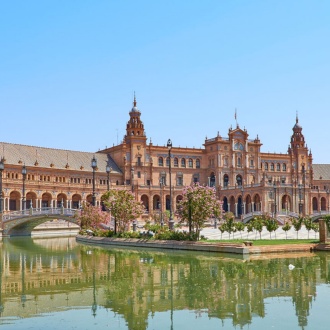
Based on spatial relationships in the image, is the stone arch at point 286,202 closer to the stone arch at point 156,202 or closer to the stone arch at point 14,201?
the stone arch at point 156,202

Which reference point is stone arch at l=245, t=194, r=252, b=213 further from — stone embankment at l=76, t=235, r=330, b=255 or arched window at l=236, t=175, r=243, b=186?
stone embankment at l=76, t=235, r=330, b=255

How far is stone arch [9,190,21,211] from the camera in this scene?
83.7 metres

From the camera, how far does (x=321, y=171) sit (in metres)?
125

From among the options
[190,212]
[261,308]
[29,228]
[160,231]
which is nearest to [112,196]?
[160,231]

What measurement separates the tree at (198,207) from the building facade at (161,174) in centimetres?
4516

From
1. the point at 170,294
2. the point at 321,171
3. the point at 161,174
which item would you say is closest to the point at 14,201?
the point at 161,174

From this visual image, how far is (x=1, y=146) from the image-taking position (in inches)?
3415

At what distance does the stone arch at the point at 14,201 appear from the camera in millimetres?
83688

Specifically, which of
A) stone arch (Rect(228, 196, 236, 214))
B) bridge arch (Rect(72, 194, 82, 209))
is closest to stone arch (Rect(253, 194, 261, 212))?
stone arch (Rect(228, 196, 236, 214))

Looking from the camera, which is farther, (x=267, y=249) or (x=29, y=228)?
(x=29, y=228)

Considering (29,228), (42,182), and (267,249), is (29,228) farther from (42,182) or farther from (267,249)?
(267,249)

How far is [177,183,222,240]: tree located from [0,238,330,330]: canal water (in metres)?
7.74

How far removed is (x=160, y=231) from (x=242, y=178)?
216 ft

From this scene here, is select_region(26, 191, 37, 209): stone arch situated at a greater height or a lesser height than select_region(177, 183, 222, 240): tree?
greater
